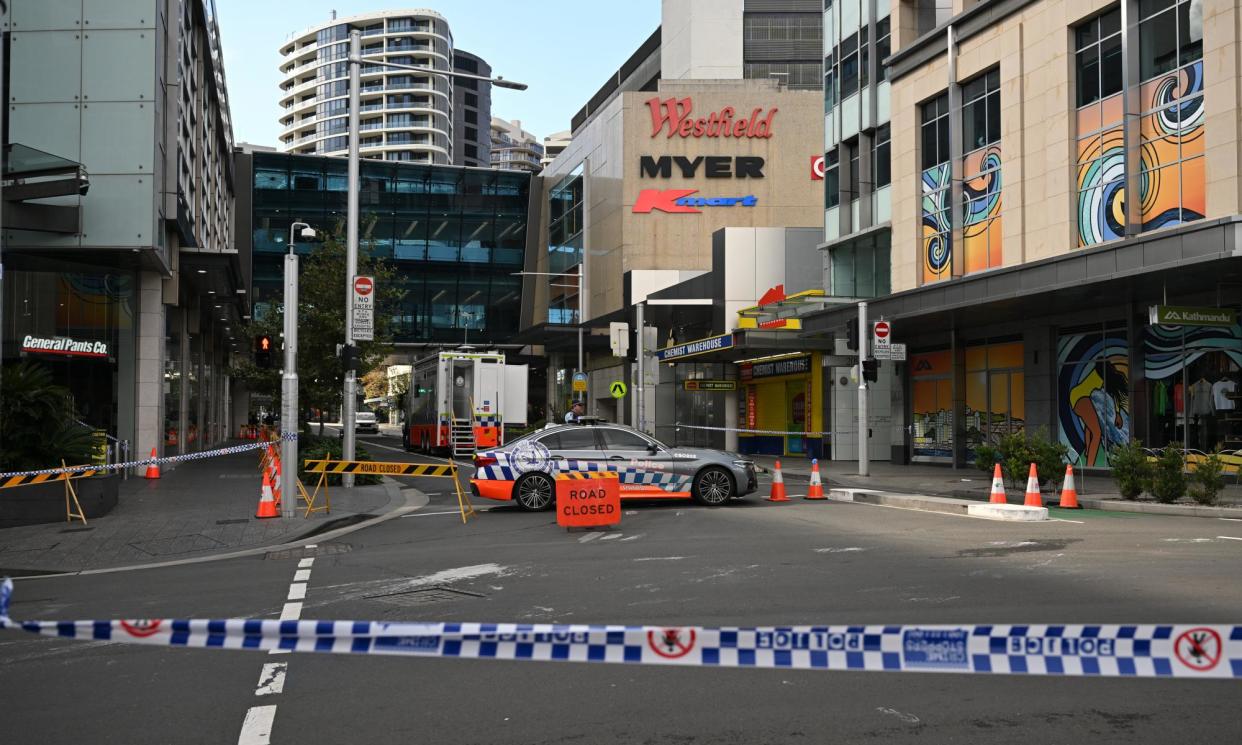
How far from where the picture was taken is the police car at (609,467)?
16922 millimetres

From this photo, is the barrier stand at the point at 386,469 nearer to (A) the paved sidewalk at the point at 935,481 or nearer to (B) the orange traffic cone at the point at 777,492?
(B) the orange traffic cone at the point at 777,492

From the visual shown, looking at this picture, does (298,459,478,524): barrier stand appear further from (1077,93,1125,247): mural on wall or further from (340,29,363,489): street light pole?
(1077,93,1125,247): mural on wall

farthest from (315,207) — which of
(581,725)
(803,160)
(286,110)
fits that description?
(286,110)

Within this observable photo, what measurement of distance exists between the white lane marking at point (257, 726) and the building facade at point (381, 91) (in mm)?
130757

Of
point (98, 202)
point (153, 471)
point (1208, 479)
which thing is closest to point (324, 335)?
point (153, 471)

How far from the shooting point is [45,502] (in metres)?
15.3

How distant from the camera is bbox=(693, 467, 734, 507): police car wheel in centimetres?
1747

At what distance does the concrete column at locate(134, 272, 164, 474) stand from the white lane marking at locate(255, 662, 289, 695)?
20.1m

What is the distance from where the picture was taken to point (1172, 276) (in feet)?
64.1

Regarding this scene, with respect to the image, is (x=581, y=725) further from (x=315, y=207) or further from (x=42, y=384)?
(x=315, y=207)

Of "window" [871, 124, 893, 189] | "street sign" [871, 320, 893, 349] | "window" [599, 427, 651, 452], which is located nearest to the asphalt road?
"window" [599, 427, 651, 452]

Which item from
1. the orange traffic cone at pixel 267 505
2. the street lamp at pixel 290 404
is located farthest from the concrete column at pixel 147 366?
the orange traffic cone at pixel 267 505

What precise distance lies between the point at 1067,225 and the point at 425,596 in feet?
59.8

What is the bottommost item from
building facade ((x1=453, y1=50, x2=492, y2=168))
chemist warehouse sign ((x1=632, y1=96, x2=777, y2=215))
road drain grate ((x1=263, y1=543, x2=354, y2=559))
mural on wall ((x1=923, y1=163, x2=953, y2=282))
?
road drain grate ((x1=263, y1=543, x2=354, y2=559))
